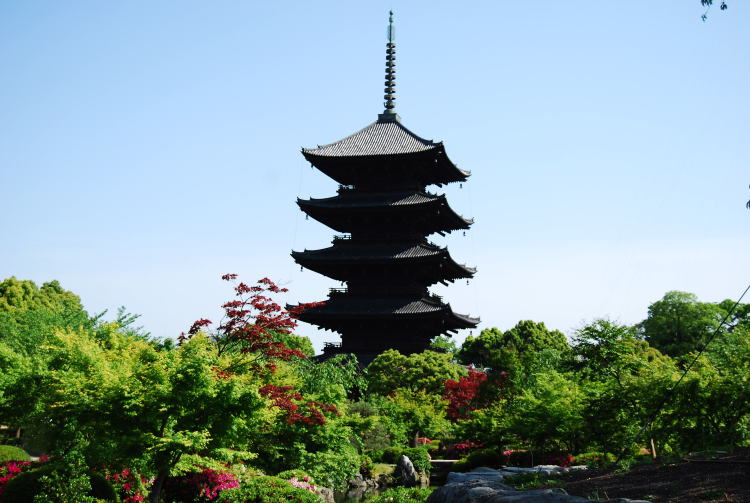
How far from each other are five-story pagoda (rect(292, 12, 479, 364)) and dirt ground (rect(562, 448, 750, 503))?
70.8 feet

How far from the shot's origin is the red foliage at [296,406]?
15.9 metres

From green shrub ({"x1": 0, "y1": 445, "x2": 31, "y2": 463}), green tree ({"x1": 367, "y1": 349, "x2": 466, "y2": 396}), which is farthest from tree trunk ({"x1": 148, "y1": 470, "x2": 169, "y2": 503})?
green tree ({"x1": 367, "y1": 349, "x2": 466, "y2": 396})

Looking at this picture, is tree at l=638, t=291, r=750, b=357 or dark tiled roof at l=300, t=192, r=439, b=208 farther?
tree at l=638, t=291, r=750, b=357

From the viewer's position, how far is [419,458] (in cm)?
2623

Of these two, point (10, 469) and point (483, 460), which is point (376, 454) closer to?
point (483, 460)

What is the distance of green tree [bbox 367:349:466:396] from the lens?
3128 cm

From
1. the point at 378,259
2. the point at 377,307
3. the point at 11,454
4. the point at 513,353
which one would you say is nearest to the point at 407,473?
the point at 513,353

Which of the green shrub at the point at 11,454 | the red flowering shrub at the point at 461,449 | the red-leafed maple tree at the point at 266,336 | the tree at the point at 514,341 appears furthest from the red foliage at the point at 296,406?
the tree at the point at 514,341

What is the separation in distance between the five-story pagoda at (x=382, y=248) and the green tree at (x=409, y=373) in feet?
7.82

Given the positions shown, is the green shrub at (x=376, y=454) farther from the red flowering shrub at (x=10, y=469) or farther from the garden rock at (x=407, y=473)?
the red flowering shrub at (x=10, y=469)

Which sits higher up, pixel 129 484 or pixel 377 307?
pixel 377 307

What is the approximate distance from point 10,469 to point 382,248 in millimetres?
23018

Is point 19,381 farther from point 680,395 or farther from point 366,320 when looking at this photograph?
point 366,320

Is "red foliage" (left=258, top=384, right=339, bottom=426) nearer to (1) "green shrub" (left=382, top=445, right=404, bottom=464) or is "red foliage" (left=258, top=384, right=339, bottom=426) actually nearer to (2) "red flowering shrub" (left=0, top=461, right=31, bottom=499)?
(2) "red flowering shrub" (left=0, top=461, right=31, bottom=499)
